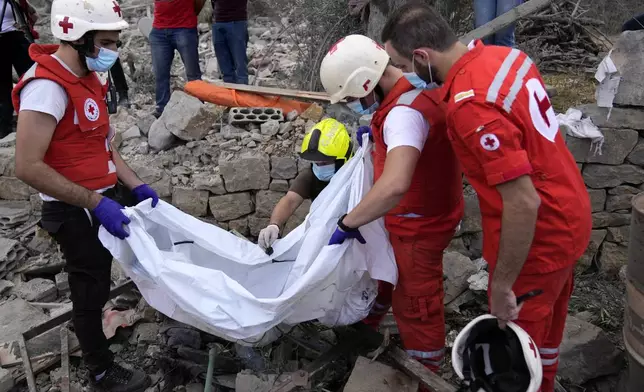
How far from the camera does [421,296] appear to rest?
2863 mm

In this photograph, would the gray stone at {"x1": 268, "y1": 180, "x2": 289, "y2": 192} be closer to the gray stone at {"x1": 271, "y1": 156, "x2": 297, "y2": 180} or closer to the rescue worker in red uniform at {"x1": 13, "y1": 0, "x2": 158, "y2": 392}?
the gray stone at {"x1": 271, "y1": 156, "x2": 297, "y2": 180}

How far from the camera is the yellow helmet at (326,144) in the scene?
3273 millimetres

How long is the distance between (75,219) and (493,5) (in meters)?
3.69

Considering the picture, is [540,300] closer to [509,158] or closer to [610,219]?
[509,158]

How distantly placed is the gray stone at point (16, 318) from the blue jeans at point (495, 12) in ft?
13.4

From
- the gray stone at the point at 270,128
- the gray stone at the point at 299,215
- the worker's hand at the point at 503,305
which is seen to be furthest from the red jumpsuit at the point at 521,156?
the gray stone at the point at 270,128

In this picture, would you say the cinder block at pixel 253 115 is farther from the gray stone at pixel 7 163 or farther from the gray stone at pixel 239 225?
the gray stone at pixel 7 163

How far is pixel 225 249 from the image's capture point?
3248 millimetres

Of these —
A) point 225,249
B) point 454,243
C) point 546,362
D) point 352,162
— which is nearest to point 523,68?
point 352,162

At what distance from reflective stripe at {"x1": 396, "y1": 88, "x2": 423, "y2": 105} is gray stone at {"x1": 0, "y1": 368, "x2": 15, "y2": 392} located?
280 centimetres

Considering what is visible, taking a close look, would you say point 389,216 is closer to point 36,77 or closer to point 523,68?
point 523,68

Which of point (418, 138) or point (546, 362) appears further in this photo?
point (546, 362)

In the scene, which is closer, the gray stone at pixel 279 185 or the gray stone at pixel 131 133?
the gray stone at pixel 279 185

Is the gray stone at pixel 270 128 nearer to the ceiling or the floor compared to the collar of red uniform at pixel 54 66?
nearer to the floor
